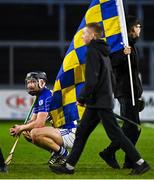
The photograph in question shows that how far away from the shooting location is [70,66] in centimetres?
963

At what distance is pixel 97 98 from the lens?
834 cm

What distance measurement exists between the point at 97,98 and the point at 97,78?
242 millimetres

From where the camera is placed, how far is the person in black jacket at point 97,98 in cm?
823

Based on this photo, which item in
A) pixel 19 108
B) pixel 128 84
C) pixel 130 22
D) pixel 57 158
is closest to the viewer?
pixel 128 84

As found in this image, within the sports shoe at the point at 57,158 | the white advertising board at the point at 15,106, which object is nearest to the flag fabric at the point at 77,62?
the sports shoe at the point at 57,158

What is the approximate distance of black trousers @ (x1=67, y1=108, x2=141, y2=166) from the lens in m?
8.41

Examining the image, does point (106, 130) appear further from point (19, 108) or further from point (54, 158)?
point (19, 108)

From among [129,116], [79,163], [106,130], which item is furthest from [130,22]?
[79,163]

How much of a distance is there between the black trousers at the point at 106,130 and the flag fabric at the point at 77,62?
3.64 ft

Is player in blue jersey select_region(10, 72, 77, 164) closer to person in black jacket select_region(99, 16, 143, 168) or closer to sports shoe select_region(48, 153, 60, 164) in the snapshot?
A: sports shoe select_region(48, 153, 60, 164)

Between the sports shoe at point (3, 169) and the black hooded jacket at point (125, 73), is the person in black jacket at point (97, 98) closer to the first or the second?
the sports shoe at point (3, 169)

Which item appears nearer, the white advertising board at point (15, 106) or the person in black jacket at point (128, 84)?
the person in black jacket at point (128, 84)

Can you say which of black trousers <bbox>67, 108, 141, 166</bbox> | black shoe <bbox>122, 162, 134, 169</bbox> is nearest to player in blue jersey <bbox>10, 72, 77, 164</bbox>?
black shoe <bbox>122, 162, 134, 169</bbox>

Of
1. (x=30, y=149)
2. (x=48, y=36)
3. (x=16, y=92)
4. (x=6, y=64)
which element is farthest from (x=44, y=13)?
(x=30, y=149)
